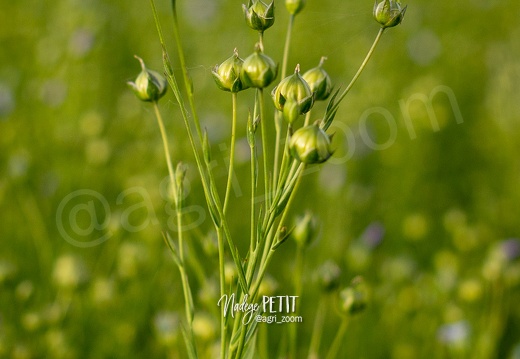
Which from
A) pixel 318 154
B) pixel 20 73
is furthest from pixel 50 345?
pixel 20 73

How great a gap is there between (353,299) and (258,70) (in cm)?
42

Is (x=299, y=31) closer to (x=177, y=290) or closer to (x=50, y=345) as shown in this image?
(x=177, y=290)

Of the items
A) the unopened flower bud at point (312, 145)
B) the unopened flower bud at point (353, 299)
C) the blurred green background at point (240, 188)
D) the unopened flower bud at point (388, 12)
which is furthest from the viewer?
the blurred green background at point (240, 188)

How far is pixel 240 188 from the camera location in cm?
195

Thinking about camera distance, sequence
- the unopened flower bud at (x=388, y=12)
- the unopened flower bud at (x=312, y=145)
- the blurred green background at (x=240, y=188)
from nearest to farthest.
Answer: the unopened flower bud at (x=312, y=145) < the unopened flower bud at (x=388, y=12) < the blurred green background at (x=240, y=188)

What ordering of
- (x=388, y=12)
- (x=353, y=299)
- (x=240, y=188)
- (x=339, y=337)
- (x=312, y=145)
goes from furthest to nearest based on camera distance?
1. (x=240, y=188)
2. (x=339, y=337)
3. (x=353, y=299)
4. (x=388, y=12)
5. (x=312, y=145)

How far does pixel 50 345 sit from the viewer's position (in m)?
1.13

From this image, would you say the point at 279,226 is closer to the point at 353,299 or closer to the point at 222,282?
the point at 222,282

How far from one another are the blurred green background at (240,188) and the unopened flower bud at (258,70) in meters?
0.29

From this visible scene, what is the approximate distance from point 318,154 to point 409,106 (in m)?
1.73

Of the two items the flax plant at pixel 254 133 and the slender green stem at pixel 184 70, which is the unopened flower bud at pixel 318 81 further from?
the slender green stem at pixel 184 70

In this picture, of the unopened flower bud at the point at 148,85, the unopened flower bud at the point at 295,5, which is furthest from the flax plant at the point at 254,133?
the unopened flower bud at the point at 295,5

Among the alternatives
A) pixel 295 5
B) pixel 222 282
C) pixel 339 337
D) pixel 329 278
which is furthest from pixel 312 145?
pixel 339 337

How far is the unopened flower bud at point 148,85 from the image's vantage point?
0.74 metres
